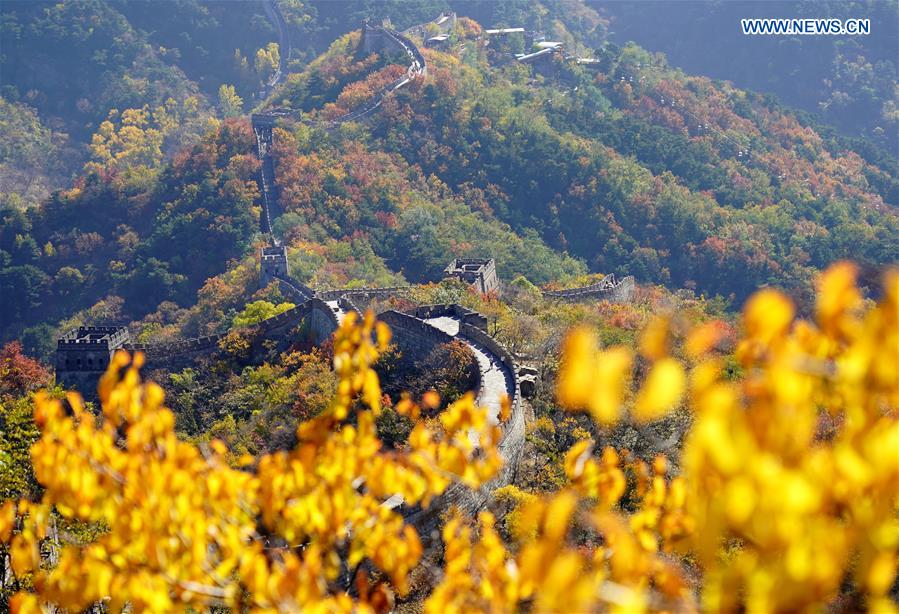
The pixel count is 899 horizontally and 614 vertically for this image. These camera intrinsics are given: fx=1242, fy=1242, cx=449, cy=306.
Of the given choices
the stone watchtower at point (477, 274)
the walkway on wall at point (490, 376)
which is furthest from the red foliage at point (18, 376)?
the stone watchtower at point (477, 274)

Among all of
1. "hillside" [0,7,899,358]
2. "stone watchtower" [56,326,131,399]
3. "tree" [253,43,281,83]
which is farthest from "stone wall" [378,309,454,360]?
"tree" [253,43,281,83]

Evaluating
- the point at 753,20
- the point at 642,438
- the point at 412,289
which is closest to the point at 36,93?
the point at 753,20

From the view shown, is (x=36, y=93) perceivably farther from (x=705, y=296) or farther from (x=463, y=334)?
(x=463, y=334)

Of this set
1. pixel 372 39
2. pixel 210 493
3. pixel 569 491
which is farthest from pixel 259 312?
pixel 372 39

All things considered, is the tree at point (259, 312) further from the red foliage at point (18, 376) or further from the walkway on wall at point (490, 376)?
the walkway on wall at point (490, 376)

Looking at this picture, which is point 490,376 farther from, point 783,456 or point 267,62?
point 267,62

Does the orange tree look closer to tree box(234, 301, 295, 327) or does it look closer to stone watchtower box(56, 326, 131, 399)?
stone watchtower box(56, 326, 131, 399)
